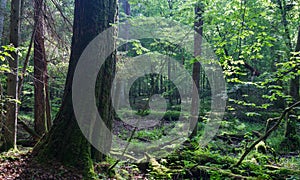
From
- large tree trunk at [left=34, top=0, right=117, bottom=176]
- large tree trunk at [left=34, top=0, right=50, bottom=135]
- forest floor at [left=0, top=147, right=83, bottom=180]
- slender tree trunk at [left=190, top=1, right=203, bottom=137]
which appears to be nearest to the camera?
forest floor at [left=0, top=147, right=83, bottom=180]

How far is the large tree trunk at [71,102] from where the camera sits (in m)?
3.95

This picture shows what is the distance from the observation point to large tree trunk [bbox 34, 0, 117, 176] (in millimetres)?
3953

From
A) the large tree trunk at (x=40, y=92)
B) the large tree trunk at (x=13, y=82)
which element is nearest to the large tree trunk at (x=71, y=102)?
the large tree trunk at (x=13, y=82)

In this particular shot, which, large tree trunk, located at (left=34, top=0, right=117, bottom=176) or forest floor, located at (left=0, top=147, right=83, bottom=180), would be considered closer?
forest floor, located at (left=0, top=147, right=83, bottom=180)

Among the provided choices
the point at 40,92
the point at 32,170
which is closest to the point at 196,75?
the point at 40,92

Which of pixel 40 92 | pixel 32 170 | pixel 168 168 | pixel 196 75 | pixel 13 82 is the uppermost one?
pixel 196 75

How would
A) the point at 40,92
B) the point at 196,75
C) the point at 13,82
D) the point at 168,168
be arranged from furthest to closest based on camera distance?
the point at 196,75 < the point at 40,92 < the point at 168,168 < the point at 13,82

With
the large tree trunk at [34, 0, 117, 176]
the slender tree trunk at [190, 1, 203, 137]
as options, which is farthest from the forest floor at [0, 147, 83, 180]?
the slender tree trunk at [190, 1, 203, 137]

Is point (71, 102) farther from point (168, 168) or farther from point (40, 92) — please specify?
point (40, 92)

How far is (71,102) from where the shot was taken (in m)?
4.15

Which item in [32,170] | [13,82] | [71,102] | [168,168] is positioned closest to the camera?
[32,170]

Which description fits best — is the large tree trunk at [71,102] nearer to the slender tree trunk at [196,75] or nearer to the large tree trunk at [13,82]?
the large tree trunk at [13,82]

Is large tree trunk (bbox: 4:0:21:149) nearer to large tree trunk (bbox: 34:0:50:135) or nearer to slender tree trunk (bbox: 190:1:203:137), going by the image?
large tree trunk (bbox: 34:0:50:135)

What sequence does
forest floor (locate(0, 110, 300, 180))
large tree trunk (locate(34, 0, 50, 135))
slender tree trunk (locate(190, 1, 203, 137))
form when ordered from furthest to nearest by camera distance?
slender tree trunk (locate(190, 1, 203, 137)) → large tree trunk (locate(34, 0, 50, 135)) → forest floor (locate(0, 110, 300, 180))
